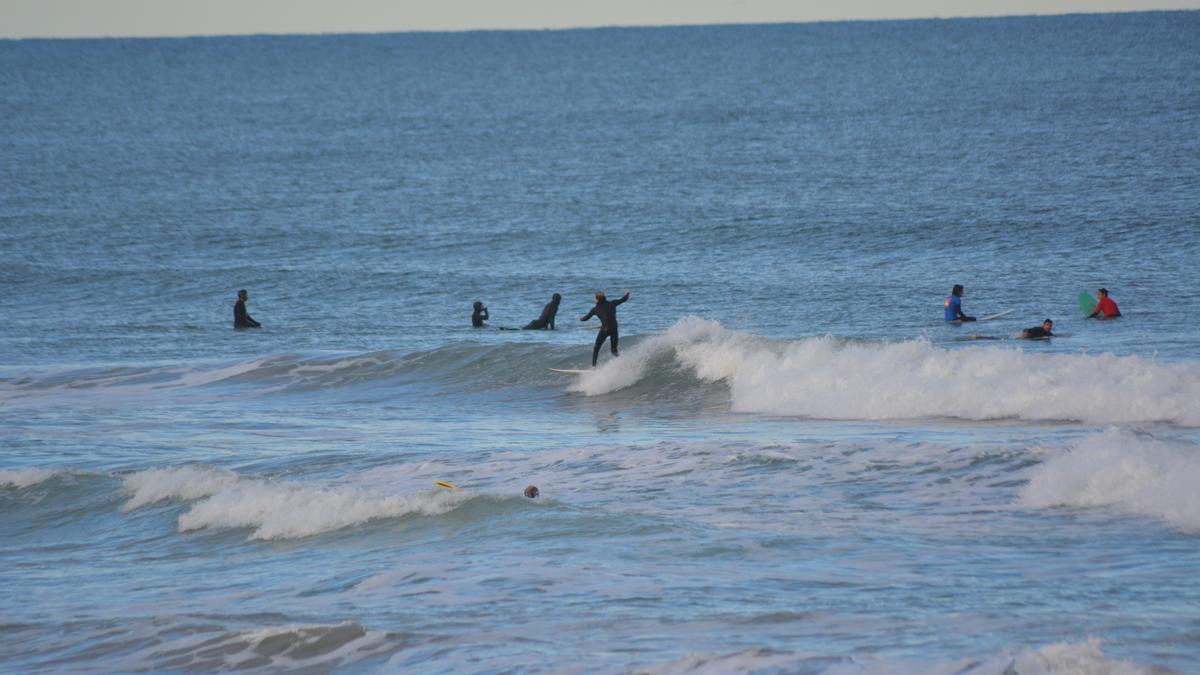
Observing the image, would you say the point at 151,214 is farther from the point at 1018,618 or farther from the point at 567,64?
the point at 567,64

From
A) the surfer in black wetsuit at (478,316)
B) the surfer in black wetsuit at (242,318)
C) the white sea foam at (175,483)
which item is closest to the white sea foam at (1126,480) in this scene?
the white sea foam at (175,483)

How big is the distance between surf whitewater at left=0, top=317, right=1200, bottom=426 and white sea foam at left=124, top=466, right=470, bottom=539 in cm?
809

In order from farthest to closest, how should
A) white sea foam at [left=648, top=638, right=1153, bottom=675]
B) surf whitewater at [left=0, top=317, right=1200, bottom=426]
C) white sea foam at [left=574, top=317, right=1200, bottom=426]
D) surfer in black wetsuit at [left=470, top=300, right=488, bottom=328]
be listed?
surfer in black wetsuit at [left=470, top=300, right=488, bottom=328] → surf whitewater at [left=0, top=317, right=1200, bottom=426] → white sea foam at [left=574, top=317, right=1200, bottom=426] → white sea foam at [left=648, top=638, right=1153, bottom=675]

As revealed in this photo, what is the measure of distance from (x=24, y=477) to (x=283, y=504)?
4.38 metres

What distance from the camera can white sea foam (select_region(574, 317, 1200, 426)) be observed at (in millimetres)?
19969

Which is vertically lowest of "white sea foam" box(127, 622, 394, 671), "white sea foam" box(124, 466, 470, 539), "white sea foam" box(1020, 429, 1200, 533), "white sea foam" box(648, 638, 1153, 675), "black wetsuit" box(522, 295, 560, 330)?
"white sea foam" box(127, 622, 394, 671)

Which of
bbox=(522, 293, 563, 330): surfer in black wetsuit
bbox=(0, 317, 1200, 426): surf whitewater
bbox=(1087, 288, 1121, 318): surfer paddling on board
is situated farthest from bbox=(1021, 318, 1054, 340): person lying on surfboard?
bbox=(522, 293, 563, 330): surfer in black wetsuit

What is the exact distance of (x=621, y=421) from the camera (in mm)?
22625

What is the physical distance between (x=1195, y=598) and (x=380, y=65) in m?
164

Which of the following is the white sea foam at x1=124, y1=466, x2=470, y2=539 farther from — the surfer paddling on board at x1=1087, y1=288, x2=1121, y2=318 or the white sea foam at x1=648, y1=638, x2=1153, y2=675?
the surfer paddling on board at x1=1087, y1=288, x2=1121, y2=318

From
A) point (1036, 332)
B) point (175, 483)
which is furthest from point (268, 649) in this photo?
point (1036, 332)

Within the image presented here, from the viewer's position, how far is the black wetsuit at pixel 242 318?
36000 mm

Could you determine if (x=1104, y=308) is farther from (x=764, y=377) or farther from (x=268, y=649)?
(x=268, y=649)

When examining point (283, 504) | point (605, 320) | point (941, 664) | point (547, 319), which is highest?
point (605, 320)
